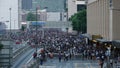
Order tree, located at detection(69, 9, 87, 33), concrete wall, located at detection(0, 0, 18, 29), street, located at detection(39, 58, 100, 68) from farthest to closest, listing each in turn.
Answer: concrete wall, located at detection(0, 0, 18, 29) < tree, located at detection(69, 9, 87, 33) < street, located at detection(39, 58, 100, 68)

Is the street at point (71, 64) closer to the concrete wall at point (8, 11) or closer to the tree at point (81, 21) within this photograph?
the tree at point (81, 21)

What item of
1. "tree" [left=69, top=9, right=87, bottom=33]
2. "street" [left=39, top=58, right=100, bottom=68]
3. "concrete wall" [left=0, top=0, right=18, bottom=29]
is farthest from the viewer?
"concrete wall" [left=0, top=0, right=18, bottom=29]

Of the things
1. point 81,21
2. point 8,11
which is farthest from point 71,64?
point 8,11

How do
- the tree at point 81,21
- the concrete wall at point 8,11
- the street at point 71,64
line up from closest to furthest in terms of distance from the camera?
the street at point 71,64
the tree at point 81,21
the concrete wall at point 8,11

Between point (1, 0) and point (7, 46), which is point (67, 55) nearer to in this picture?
point (7, 46)

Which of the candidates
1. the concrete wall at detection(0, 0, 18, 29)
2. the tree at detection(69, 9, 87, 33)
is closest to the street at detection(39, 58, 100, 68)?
the tree at detection(69, 9, 87, 33)

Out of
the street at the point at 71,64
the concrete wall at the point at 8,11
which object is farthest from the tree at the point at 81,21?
the street at the point at 71,64

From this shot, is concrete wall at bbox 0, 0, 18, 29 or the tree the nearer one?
the tree

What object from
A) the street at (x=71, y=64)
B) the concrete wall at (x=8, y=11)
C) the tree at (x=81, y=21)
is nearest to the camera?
the street at (x=71, y=64)

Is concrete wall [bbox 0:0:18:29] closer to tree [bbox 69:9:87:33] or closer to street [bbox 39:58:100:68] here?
tree [bbox 69:9:87:33]

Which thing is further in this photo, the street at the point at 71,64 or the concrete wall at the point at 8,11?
the concrete wall at the point at 8,11

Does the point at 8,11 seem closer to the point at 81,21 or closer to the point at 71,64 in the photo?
the point at 81,21

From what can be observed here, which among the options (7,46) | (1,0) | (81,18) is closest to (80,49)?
(7,46)

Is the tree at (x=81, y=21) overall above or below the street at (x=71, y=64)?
above
